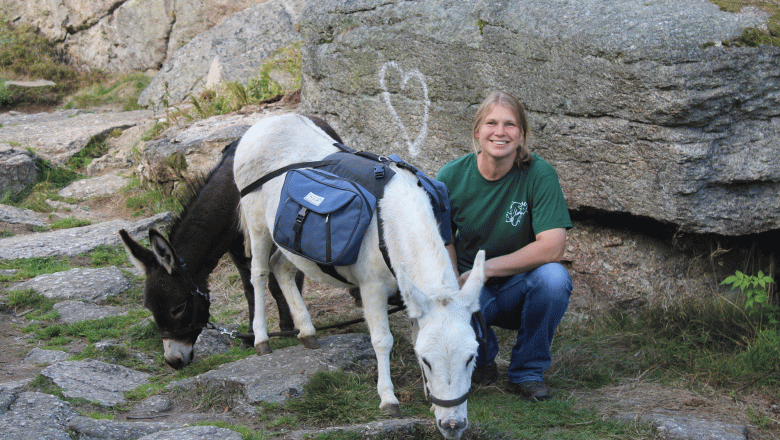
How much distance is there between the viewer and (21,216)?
737 centimetres

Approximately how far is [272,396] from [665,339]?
2678 mm

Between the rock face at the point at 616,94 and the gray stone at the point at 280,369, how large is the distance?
1921 millimetres

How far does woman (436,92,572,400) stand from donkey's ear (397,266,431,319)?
720mm

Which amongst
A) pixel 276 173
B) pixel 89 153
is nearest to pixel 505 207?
pixel 276 173

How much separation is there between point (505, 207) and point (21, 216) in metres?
6.37

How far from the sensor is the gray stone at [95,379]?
11.6 feet

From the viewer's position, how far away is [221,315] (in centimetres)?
519

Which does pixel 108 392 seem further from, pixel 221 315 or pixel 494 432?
pixel 494 432

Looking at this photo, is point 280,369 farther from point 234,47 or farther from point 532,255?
point 234,47

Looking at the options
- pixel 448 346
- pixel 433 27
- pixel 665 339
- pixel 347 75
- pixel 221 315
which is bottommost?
pixel 221 315

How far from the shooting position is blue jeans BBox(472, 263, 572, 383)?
342 cm

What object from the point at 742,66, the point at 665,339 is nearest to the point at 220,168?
the point at 665,339

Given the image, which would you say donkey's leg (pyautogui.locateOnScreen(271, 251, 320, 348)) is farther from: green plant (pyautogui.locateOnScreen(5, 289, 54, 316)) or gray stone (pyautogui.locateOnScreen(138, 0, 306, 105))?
gray stone (pyautogui.locateOnScreen(138, 0, 306, 105))

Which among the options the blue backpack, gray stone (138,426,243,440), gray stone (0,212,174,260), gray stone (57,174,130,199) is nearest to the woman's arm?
the blue backpack
